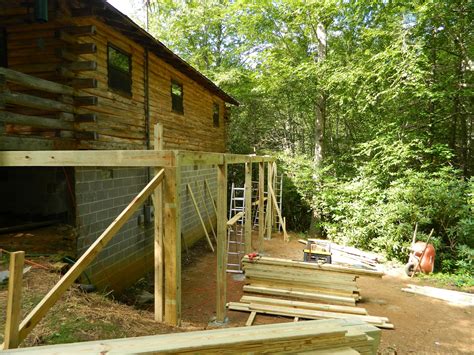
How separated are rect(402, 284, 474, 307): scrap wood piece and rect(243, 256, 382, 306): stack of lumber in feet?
5.99

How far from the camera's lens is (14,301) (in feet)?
7.61

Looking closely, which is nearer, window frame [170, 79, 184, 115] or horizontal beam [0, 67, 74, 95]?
horizontal beam [0, 67, 74, 95]

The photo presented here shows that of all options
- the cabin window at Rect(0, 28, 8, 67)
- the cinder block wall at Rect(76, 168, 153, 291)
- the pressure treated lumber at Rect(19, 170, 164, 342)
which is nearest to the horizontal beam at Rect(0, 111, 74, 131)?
the cinder block wall at Rect(76, 168, 153, 291)

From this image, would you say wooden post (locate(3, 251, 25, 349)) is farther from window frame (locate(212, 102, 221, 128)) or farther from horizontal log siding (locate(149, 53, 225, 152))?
window frame (locate(212, 102, 221, 128))

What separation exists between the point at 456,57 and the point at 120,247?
13704 millimetres

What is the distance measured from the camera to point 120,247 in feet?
24.9

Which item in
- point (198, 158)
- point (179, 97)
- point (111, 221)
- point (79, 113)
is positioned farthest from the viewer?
point (179, 97)

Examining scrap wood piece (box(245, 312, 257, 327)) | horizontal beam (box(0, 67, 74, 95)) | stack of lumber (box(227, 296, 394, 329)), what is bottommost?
scrap wood piece (box(245, 312, 257, 327))

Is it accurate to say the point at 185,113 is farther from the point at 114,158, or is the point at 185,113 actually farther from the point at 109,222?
the point at 114,158

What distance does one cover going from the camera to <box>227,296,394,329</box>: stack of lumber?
6117 mm

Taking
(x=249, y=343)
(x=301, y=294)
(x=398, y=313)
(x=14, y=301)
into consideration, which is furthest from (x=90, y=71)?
(x=398, y=313)

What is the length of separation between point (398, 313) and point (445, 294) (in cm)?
192

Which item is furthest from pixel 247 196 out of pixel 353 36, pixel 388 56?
pixel 353 36

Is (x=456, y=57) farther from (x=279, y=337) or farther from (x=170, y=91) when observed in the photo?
(x=279, y=337)
